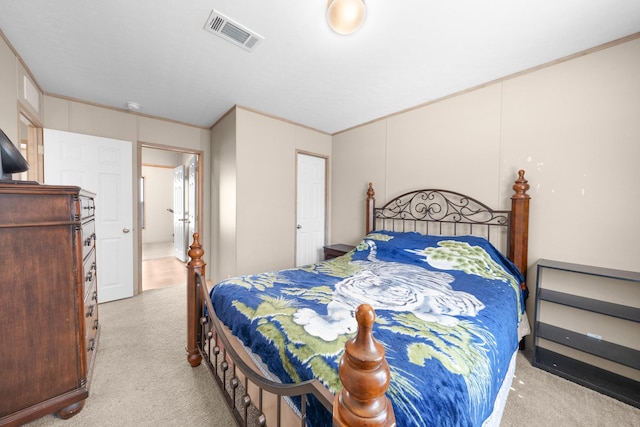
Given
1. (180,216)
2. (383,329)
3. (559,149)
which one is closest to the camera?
(383,329)

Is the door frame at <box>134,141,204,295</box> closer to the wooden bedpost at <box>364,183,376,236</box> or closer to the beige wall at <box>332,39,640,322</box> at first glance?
the wooden bedpost at <box>364,183,376,236</box>

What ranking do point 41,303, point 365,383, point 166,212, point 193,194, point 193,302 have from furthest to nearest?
1. point 166,212
2. point 193,194
3. point 193,302
4. point 41,303
5. point 365,383

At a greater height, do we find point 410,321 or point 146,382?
point 410,321

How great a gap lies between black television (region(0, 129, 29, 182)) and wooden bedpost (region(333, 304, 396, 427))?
205 cm

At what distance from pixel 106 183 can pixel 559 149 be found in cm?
483

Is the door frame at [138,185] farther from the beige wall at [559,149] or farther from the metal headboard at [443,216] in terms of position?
the beige wall at [559,149]

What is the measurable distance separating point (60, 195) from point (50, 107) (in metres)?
2.43

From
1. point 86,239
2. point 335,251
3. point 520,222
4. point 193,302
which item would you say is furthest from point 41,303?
point 520,222

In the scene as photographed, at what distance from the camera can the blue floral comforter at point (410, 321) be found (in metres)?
0.86

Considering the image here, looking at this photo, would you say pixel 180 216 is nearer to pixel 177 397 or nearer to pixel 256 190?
pixel 256 190

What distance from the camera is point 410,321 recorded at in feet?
4.07

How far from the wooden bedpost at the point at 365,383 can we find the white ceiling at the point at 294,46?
1.87 meters

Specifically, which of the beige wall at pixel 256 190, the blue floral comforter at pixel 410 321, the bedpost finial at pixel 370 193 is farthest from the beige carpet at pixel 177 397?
the bedpost finial at pixel 370 193

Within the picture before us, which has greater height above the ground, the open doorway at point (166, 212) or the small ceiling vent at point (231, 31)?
the small ceiling vent at point (231, 31)
